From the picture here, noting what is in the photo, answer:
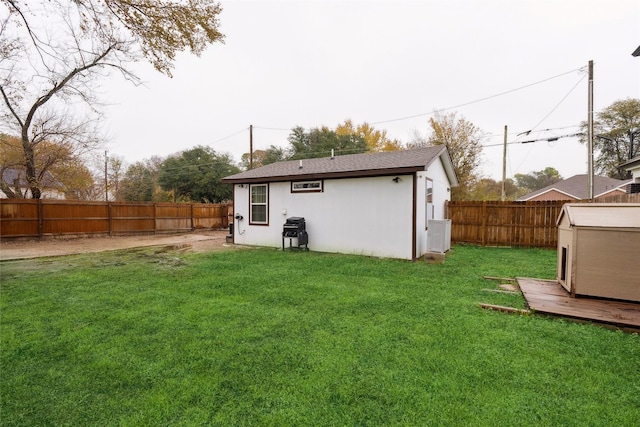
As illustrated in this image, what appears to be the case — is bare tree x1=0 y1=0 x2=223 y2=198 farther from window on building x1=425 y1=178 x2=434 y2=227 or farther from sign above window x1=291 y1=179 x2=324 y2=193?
window on building x1=425 y1=178 x2=434 y2=227

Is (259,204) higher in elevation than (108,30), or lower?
lower

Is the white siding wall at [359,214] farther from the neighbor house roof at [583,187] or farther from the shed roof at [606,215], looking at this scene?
the neighbor house roof at [583,187]

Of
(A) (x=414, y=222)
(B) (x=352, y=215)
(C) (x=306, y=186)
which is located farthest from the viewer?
(C) (x=306, y=186)

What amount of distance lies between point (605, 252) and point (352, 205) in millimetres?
5172

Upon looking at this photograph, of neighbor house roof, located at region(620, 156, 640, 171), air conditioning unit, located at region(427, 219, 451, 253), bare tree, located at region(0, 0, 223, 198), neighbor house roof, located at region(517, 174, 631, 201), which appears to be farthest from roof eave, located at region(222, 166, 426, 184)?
neighbor house roof, located at region(517, 174, 631, 201)

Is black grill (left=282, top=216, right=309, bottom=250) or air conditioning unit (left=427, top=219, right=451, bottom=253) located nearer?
air conditioning unit (left=427, top=219, right=451, bottom=253)

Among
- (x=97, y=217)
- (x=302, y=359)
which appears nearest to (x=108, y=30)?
(x=302, y=359)

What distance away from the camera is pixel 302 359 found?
2383 millimetres

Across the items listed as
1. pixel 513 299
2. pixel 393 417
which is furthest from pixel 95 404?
pixel 513 299

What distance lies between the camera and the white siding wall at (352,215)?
7.23 m

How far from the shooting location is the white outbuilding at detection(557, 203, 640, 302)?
3414 millimetres

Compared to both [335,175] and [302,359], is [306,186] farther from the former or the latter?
[302,359]

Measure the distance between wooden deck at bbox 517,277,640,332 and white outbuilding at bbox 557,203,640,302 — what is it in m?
0.14

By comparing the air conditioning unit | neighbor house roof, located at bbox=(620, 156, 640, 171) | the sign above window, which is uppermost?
neighbor house roof, located at bbox=(620, 156, 640, 171)
